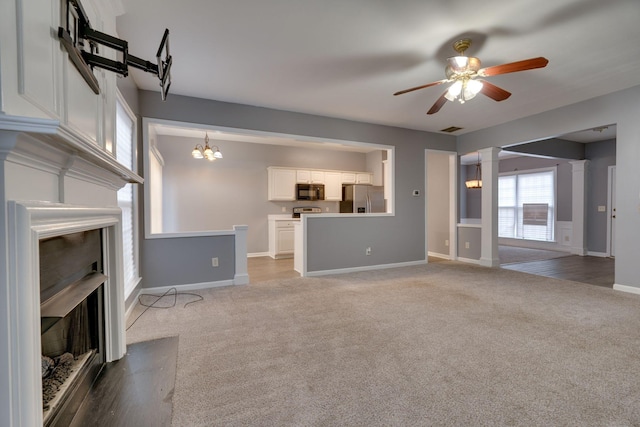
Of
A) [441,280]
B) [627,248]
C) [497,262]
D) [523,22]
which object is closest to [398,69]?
[523,22]

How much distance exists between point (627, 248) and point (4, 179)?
219 inches

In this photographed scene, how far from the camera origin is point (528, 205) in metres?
7.80

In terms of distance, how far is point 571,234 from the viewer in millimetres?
6715

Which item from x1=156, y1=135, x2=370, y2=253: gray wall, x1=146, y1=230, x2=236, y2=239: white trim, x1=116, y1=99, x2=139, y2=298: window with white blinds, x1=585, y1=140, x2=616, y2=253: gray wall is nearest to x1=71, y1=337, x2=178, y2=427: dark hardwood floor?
x1=116, y1=99, x2=139, y2=298: window with white blinds

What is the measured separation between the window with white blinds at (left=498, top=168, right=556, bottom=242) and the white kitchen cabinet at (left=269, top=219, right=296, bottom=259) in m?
6.44

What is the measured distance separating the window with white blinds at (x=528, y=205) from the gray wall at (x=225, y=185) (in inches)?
166

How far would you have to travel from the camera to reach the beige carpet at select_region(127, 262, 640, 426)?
4.92ft

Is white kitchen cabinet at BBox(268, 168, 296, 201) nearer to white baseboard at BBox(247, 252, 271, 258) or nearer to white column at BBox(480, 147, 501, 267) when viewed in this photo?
white baseboard at BBox(247, 252, 271, 258)

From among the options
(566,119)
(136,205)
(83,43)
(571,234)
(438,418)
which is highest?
(566,119)

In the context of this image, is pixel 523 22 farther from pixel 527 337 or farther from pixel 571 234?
pixel 571 234

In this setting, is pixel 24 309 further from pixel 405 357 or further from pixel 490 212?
pixel 490 212

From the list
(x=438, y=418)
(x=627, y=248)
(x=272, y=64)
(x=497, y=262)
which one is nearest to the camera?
(x=438, y=418)

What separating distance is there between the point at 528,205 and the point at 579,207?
1367mm

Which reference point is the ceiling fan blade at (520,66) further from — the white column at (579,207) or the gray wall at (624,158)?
the white column at (579,207)
